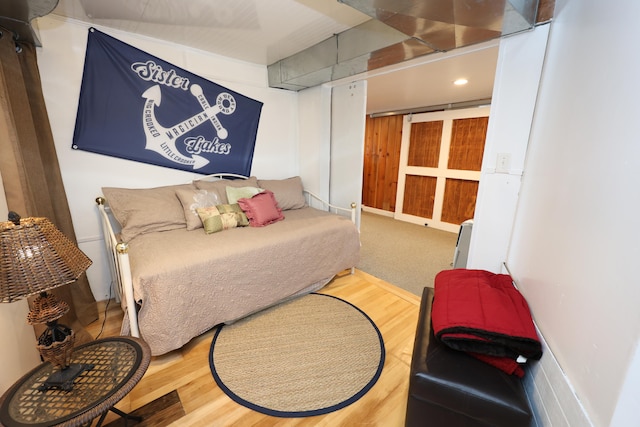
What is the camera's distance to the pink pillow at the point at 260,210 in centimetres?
231

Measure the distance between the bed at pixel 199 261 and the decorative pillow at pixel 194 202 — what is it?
0.7 inches

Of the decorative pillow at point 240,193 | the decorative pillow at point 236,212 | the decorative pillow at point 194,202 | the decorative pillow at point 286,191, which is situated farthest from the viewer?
the decorative pillow at point 286,191

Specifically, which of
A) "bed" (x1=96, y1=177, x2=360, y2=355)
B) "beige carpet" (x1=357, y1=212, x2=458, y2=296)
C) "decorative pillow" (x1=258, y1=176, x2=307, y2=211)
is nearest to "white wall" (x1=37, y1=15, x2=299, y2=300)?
"bed" (x1=96, y1=177, x2=360, y2=355)

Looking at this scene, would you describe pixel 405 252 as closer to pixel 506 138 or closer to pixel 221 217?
pixel 506 138

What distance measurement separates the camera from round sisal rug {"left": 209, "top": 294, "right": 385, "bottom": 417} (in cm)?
142

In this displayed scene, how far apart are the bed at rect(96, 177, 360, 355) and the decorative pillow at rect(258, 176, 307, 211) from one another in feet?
0.62

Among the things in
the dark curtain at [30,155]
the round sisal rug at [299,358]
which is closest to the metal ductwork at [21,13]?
the dark curtain at [30,155]

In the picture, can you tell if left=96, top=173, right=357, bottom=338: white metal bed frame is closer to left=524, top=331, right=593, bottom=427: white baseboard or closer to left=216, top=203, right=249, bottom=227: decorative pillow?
left=216, top=203, right=249, bottom=227: decorative pillow

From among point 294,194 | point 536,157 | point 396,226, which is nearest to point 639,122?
point 536,157

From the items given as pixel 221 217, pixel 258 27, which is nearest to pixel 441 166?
pixel 258 27

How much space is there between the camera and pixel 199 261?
1629 mm

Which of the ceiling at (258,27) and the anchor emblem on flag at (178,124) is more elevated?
the ceiling at (258,27)

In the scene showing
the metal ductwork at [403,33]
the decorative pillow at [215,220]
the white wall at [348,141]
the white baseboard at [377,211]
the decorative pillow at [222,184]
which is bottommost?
the white baseboard at [377,211]

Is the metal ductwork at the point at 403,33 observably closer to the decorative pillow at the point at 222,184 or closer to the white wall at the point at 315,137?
the white wall at the point at 315,137
